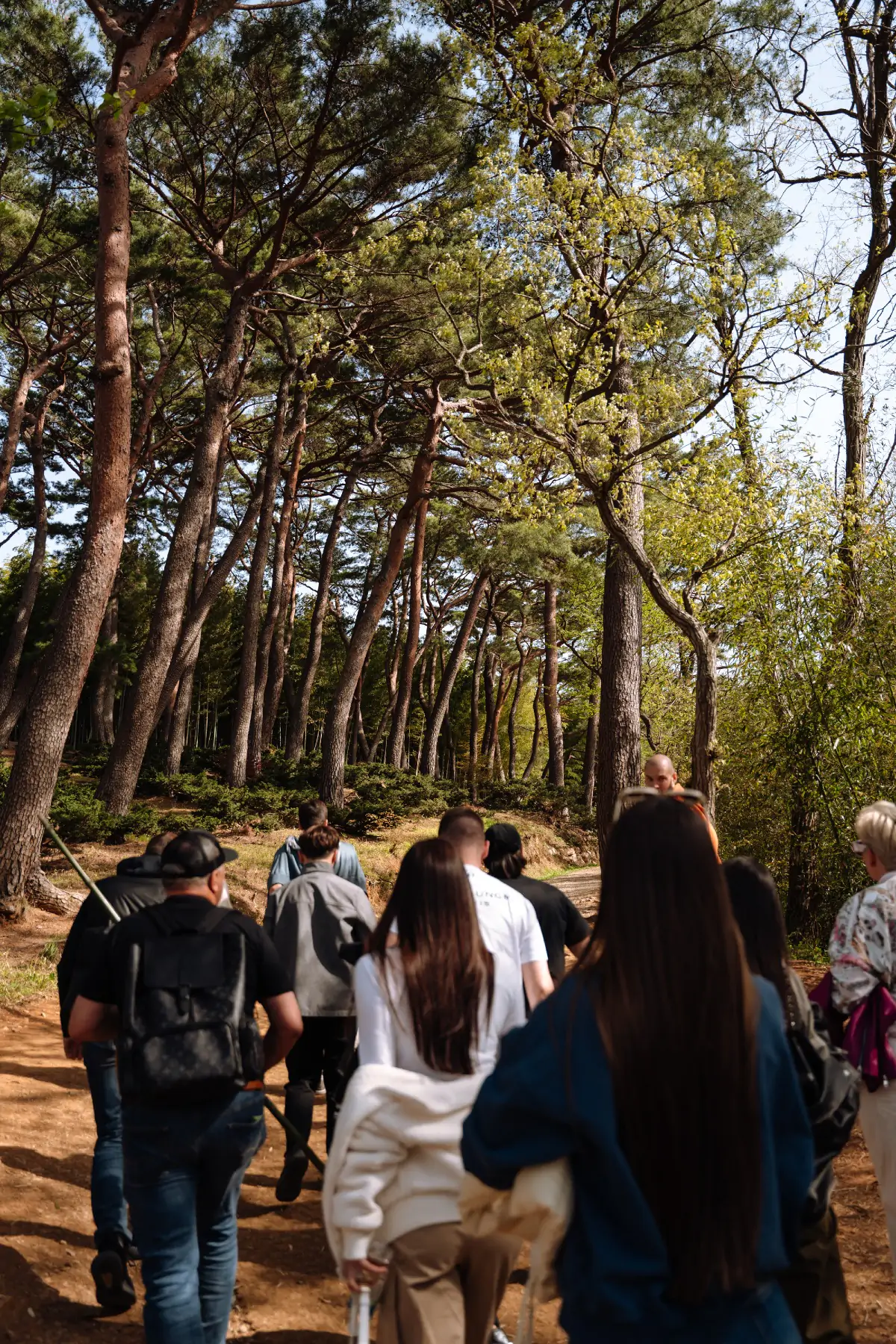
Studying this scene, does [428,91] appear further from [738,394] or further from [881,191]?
[738,394]

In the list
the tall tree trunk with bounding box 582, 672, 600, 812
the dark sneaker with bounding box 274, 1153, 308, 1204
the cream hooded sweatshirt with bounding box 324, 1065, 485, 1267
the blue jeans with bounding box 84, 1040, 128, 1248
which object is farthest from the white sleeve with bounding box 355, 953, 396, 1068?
the tall tree trunk with bounding box 582, 672, 600, 812

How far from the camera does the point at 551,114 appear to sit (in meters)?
13.8

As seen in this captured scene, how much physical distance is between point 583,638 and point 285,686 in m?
16.0

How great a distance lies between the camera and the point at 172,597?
17.5 m

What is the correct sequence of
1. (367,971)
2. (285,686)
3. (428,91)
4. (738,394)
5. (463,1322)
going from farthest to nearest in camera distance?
(285,686), (428,91), (738,394), (367,971), (463,1322)

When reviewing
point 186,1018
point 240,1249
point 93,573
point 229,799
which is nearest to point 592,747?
point 229,799

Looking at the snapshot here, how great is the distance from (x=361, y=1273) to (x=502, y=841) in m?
2.58

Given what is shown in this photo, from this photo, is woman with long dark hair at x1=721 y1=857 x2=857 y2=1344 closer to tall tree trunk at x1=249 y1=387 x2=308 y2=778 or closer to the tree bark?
the tree bark

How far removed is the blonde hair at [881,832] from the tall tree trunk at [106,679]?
89.8ft

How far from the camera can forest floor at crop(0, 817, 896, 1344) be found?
14.2ft

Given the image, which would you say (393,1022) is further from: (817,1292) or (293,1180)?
(293,1180)

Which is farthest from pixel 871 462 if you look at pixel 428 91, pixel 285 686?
pixel 285 686

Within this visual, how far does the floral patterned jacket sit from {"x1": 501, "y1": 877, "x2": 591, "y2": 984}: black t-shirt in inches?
53.0

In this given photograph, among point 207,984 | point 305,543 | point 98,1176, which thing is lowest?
point 98,1176
